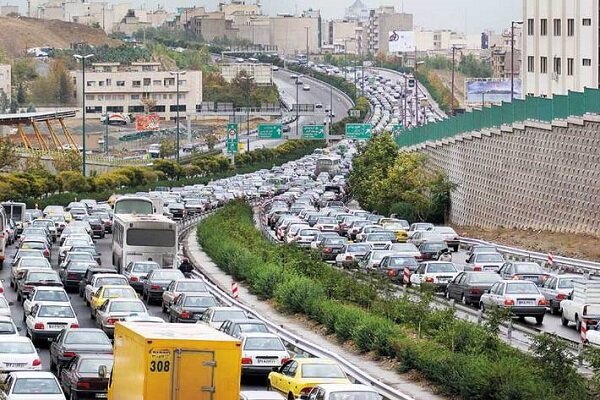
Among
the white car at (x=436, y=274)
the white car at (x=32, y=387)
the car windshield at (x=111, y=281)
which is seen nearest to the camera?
the white car at (x=32, y=387)

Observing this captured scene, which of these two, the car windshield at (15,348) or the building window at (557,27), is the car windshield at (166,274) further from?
the building window at (557,27)

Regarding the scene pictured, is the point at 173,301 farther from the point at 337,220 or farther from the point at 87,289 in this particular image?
the point at 337,220

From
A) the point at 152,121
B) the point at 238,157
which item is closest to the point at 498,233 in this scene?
the point at 238,157

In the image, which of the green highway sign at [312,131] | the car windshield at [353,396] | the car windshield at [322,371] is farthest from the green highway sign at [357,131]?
the car windshield at [353,396]

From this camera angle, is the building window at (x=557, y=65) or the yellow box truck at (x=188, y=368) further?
the building window at (x=557, y=65)

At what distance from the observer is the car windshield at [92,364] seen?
91.7 ft

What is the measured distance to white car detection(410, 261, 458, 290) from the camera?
4678 cm

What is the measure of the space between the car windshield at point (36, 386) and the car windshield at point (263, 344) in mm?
5941

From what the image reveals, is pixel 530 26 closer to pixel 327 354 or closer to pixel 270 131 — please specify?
pixel 270 131

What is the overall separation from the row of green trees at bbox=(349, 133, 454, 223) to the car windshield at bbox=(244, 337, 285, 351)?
53595 mm

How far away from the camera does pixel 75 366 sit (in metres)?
28.4

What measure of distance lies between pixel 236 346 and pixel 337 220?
52248mm

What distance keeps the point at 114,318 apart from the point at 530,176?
1391 inches

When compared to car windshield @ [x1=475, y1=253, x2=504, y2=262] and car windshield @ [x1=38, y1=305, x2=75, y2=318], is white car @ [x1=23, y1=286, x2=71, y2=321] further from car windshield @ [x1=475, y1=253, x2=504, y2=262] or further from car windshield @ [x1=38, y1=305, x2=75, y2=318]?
car windshield @ [x1=475, y1=253, x2=504, y2=262]
